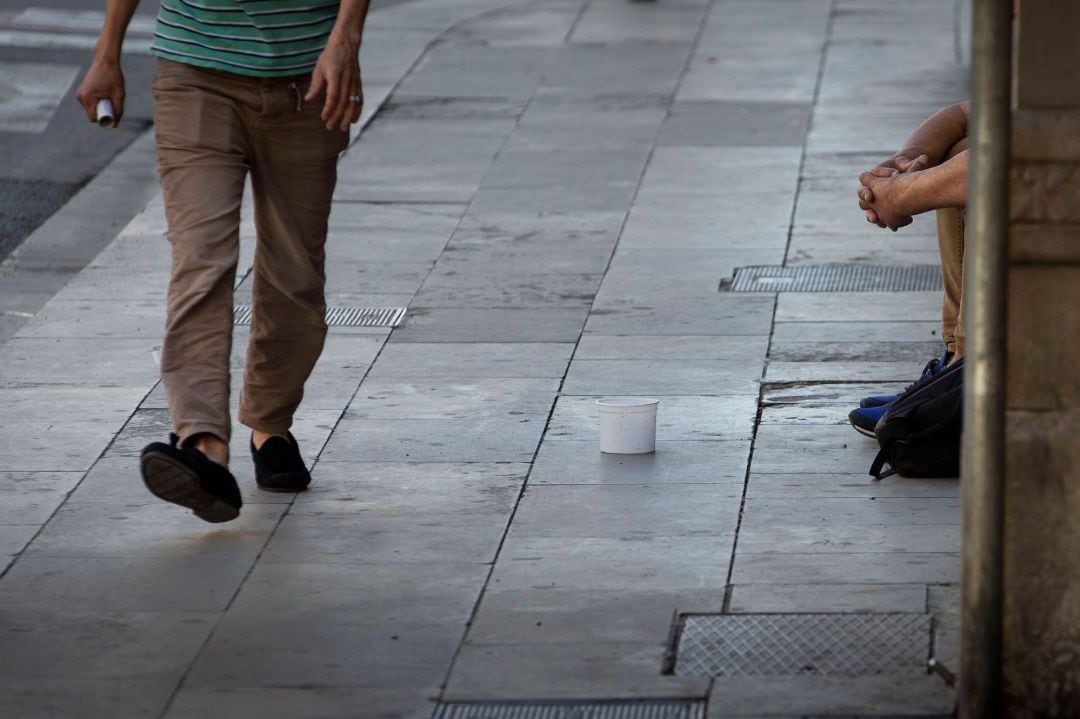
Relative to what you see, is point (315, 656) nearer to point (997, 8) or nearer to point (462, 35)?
point (997, 8)

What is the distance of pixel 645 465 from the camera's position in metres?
6.36

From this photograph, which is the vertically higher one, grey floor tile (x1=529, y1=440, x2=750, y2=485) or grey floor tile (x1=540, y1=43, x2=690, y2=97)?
grey floor tile (x1=529, y1=440, x2=750, y2=485)

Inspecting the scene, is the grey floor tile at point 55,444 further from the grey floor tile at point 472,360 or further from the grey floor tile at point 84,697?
the grey floor tile at point 84,697

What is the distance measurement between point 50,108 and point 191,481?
28.5ft

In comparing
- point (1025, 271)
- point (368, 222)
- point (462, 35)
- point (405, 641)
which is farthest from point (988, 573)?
point (462, 35)

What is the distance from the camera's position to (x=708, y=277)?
29.7 feet

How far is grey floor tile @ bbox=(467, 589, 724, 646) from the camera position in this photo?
488cm

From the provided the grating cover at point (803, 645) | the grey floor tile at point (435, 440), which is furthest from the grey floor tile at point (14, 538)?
the grating cover at point (803, 645)

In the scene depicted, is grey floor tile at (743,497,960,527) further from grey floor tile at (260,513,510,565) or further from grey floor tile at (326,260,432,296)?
grey floor tile at (326,260,432,296)

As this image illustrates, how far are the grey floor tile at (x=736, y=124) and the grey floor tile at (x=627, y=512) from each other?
20.5 feet

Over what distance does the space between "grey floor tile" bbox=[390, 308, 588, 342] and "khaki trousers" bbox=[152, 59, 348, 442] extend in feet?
6.94

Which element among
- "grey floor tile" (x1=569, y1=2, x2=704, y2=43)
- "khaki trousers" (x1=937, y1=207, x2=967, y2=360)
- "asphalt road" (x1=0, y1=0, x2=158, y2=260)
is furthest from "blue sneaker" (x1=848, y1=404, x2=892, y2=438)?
"grey floor tile" (x1=569, y1=2, x2=704, y2=43)

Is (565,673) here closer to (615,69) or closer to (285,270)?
(285,270)

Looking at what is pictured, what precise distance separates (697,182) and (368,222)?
1.83m
